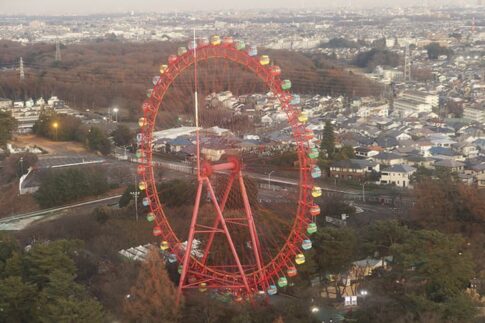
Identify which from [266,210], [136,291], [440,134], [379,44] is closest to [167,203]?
[266,210]

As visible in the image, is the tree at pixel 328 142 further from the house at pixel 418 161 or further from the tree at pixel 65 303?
the tree at pixel 65 303

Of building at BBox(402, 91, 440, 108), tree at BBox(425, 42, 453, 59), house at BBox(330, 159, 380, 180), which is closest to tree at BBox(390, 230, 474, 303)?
house at BBox(330, 159, 380, 180)

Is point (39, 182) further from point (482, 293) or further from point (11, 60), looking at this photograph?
point (11, 60)

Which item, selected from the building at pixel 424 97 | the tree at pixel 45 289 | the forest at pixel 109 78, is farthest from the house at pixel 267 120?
the tree at pixel 45 289

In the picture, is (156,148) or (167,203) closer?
(167,203)

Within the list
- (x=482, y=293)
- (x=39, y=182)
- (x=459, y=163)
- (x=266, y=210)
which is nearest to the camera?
(x=482, y=293)

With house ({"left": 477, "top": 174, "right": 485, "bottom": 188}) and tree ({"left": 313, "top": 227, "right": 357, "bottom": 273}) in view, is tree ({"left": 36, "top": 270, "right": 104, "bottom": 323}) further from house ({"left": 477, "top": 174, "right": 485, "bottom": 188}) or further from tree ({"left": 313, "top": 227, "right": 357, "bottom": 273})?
house ({"left": 477, "top": 174, "right": 485, "bottom": 188})

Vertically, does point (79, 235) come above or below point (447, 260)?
below

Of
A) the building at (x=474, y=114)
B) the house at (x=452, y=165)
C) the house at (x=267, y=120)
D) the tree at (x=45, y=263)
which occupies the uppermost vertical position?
the tree at (x=45, y=263)
